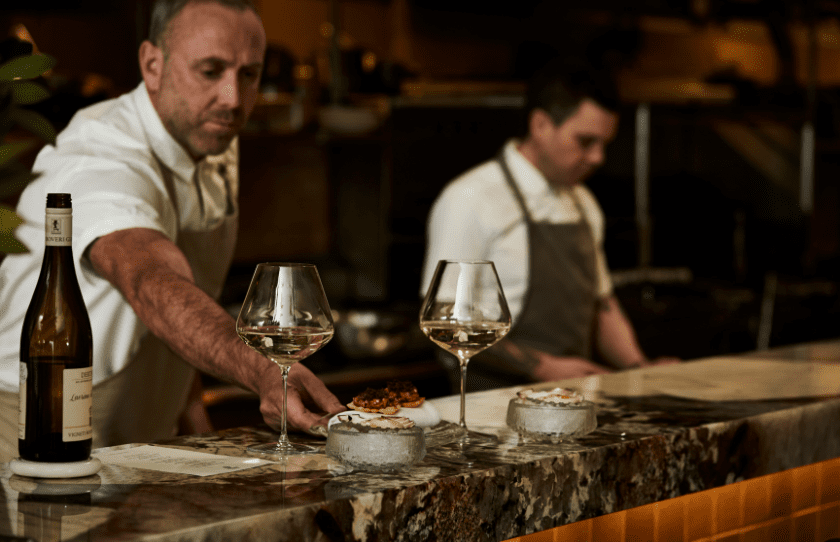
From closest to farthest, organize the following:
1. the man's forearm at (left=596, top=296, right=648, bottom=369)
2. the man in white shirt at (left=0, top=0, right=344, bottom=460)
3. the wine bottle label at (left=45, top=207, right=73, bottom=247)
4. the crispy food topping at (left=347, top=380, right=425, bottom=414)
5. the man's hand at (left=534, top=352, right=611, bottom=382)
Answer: the wine bottle label at (left=45, top=207, right=73, bottom=247) → the crispy food topping at (left=347, top=380, right=425, bottom=414) → the man in white shirt at (left=0, top=0, right=344, bottom=460) → the man's hand at (left=534, top=352, right=611, bottom=382) → the man's forearm at (left=596, top=296, right=648, bottom=369)

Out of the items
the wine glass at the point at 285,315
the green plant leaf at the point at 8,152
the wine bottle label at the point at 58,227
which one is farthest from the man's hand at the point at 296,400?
the green plant leaf at the point at 8,152

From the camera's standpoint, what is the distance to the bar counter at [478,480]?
854mm

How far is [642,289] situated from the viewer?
406cm

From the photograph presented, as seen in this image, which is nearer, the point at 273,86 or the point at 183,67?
the point at 183,67

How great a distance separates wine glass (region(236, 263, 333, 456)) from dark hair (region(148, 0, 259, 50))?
91 cm

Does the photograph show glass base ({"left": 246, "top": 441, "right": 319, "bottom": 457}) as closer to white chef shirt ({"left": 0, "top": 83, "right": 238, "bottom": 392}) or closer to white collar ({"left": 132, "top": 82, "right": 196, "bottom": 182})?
white chef shirt ({"left": 0, "top": 83, "right": 238, "bottom": 392})

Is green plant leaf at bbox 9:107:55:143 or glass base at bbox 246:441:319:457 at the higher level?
green plant leaf at bbox 9:107:55:143

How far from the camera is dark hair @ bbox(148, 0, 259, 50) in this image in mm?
1813

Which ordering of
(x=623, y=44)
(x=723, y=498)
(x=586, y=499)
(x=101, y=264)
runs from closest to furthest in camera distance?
1. (x=586, y=499)
2. (x=723, y=498)
3. (x=101, y=264)
4. (x=623, y=44)

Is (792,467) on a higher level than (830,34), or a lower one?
lower

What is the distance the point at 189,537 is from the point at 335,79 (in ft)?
8.40

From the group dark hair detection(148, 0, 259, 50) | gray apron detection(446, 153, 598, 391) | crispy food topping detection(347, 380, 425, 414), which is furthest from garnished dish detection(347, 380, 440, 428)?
gray apron detection(446, 153, 598, 391)

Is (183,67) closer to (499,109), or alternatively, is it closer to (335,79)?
(335,79)

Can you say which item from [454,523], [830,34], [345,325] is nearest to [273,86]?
[345,325]
